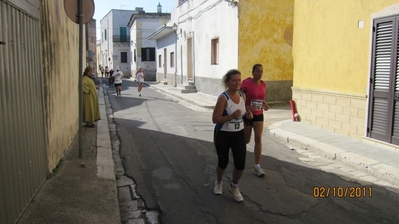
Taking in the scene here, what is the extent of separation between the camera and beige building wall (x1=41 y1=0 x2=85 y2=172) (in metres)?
5.25

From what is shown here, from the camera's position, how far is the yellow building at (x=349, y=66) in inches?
286

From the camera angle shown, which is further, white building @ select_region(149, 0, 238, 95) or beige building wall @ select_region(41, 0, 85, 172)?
white building @ select_region(149, 0, 238, 95)

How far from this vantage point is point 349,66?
8328 millimetres

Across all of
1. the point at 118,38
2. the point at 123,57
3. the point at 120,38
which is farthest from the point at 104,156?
the point at 120,38

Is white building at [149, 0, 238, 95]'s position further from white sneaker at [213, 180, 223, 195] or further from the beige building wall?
white sneaker at [213, 180, 223, 195]

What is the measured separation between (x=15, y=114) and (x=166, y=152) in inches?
153

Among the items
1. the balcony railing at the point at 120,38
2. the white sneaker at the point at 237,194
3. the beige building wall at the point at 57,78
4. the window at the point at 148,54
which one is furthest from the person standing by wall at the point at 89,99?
the balcony railing at the point at 120,38

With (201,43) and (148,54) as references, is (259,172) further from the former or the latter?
(148,54)

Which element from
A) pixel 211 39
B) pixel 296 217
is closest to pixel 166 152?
pixel 296 217

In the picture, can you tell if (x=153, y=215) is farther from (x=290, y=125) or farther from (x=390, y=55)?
(x=290, y=125)

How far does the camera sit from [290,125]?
10078 mm
